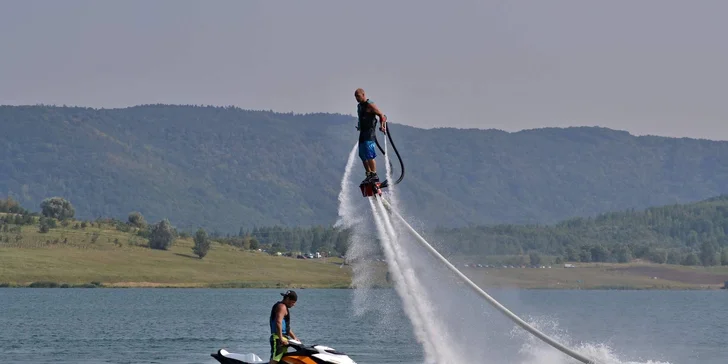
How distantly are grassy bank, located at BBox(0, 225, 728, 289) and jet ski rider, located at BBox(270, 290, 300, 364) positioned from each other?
106 metres

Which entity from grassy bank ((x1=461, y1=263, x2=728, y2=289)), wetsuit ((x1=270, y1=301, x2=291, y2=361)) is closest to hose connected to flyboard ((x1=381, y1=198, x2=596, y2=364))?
wetsuit ((x1=270, y1=301, x2=291, y2=361))

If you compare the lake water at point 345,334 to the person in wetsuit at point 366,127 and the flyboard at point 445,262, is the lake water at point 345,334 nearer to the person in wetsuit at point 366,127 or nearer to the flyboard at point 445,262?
the flyboard at point 445,262

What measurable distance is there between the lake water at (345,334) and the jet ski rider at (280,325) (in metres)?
2.65

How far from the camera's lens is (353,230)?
29156mm

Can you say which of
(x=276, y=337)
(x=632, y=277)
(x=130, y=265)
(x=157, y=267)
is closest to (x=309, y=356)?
(x=276, y=337)

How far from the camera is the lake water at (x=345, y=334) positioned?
38.4m

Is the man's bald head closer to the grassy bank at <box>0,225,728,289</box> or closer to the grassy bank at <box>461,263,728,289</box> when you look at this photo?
the grassy bank at <box>0,225,728,289</box>

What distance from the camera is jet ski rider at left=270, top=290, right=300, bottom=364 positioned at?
1062 inches

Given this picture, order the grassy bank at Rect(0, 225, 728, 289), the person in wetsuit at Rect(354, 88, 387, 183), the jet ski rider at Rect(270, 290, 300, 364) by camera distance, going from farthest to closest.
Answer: the grassy bank at Rect(0, 225, 728, 289)
the jet ski rider at Rect(270, 290, 300, 364)
the person in wetsuit at Rect(354, 88, 387, 183)

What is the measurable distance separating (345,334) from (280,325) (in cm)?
3031

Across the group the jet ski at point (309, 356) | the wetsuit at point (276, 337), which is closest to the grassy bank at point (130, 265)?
the jet ski at point (309, 356)

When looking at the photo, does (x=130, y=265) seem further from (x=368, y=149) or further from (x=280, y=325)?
(x=368, y=149)

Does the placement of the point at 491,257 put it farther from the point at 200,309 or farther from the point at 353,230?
the point at 200,309

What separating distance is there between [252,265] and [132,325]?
105 meters
